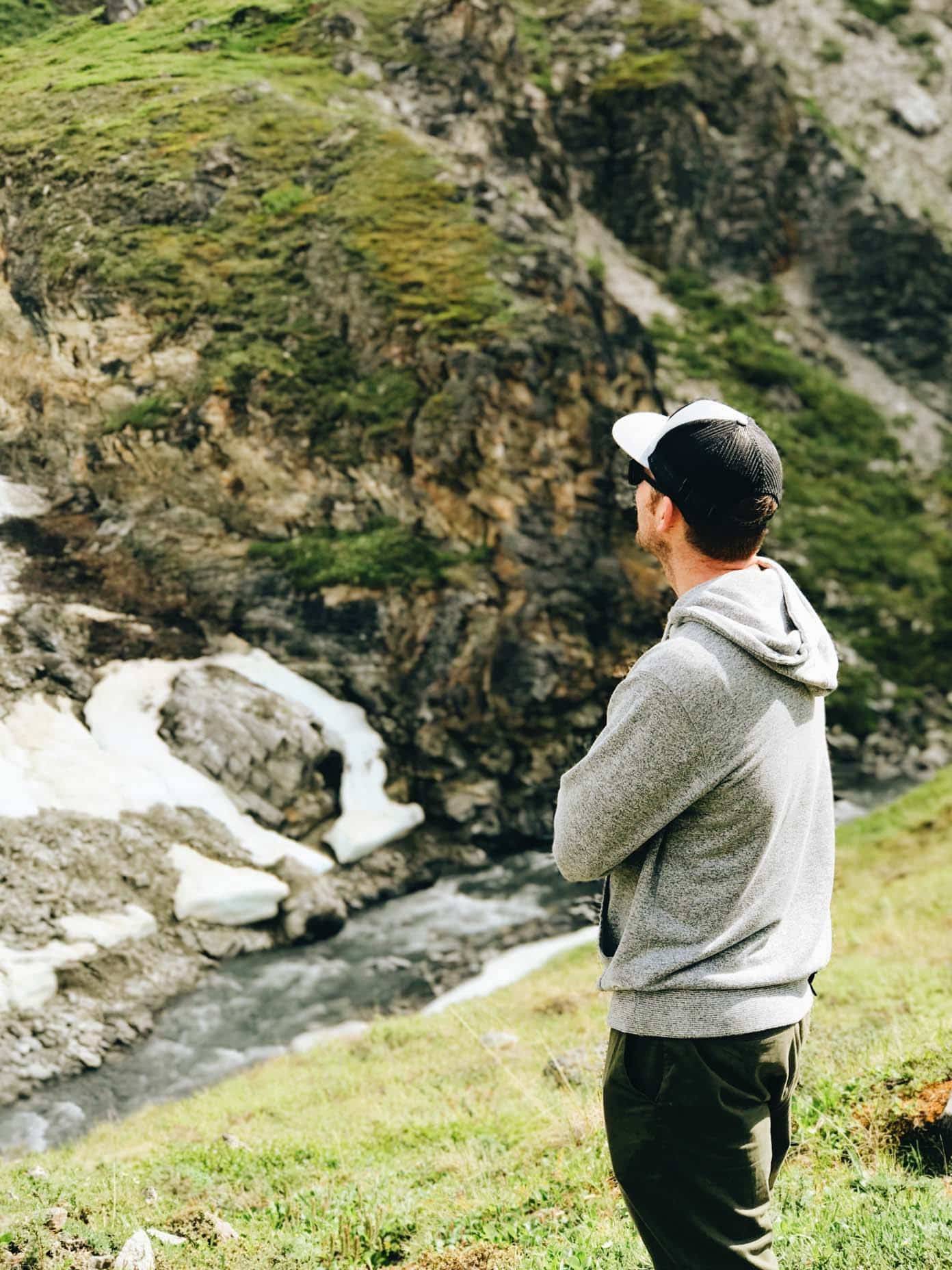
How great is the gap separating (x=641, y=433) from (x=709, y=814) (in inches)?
45.4

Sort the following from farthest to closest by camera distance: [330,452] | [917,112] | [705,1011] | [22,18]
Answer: [917,112] < [330,452] < [22,18] < [705,1011]

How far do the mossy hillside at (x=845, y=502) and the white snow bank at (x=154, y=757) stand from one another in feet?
59.0

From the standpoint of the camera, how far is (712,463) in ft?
9.29

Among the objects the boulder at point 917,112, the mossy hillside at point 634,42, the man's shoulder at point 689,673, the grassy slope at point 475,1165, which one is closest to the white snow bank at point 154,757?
the grassy slope at point 475,1165

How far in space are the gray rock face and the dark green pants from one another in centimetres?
1558

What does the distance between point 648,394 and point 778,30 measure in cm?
3271

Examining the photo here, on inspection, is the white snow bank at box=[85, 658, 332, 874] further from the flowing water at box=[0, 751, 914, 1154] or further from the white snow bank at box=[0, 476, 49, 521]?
the white snow bank at box=[0, 476, 49, 521]

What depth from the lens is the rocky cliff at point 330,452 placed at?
59.2 ft

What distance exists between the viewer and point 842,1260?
433 cm

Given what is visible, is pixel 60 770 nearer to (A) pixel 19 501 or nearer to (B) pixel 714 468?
(A) pixel 19 501

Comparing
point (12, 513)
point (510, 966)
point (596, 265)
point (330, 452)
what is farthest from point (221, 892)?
point (596, 265)

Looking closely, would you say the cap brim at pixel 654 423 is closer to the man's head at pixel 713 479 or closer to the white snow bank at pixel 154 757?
the man's head at pixel 713 479

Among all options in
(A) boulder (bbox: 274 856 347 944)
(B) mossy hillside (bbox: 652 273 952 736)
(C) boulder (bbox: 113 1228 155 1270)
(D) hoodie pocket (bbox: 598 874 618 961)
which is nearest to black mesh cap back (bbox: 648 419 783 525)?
(D) hoodie pocket (bbox: 598 874 618 961)

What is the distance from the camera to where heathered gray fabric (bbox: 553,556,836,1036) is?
266cm
